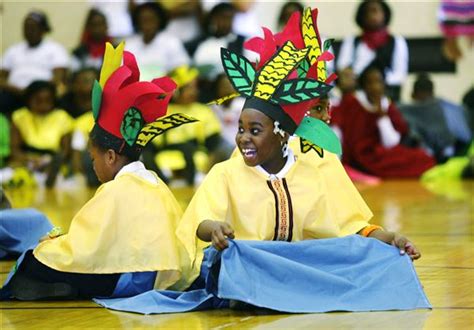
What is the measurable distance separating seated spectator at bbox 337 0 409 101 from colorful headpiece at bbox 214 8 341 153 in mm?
5694

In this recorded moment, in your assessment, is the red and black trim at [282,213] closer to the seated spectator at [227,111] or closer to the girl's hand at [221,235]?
the girl's hand at [221,235]

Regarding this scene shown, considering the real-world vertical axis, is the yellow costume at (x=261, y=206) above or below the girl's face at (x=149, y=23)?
below

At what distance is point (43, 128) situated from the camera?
365 inches

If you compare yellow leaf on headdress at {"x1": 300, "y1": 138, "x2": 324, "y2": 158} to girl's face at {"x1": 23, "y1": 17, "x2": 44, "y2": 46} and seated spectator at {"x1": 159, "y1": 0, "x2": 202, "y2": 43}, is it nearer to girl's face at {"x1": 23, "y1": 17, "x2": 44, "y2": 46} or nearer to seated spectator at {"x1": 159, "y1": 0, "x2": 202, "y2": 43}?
seated spectator at {"x1": 159, "y1": 0, "x2": 202, "y2": 43}

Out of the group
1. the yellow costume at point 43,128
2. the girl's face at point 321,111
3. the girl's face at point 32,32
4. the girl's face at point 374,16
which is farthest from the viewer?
the girl's face at point 32,32

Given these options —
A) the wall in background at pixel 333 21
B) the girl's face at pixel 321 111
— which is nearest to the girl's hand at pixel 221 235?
the girl's face at pixel 321 111

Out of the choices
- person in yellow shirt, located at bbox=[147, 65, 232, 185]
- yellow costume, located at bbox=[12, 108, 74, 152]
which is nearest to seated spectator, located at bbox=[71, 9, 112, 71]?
yellow costume, located at bbox=[12, 108, 74, 152]

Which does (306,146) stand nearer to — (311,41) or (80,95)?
(311,41)

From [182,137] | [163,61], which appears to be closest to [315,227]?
[182,137]

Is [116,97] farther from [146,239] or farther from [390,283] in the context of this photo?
[390,283]

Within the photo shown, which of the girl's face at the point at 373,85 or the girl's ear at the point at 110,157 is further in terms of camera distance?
the girl's face at the point at 373,85

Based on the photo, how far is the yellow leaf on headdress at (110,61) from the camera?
3.90m

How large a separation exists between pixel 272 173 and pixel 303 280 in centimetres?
42

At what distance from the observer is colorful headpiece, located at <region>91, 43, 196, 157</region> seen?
3.86m
